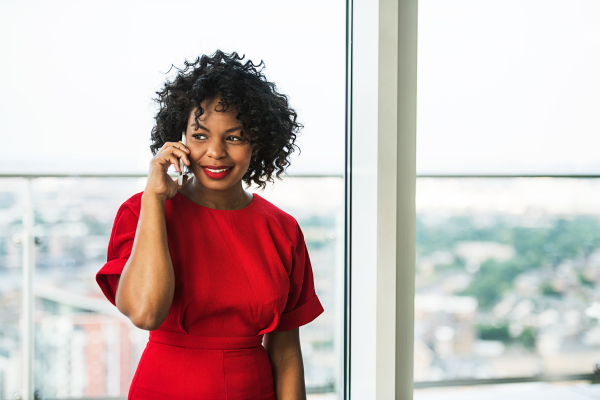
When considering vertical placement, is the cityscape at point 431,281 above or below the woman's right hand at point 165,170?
below

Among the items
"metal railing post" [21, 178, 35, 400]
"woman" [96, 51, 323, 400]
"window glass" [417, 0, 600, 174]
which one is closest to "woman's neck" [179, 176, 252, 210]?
"woman" [96, 51, 323, 400]

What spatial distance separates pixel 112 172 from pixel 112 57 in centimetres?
48

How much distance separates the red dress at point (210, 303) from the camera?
0.82 meters

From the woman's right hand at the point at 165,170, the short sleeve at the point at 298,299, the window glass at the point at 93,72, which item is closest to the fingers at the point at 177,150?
the woman's right hand at the point at 165,170

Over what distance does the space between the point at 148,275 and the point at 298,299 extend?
0.39 meters

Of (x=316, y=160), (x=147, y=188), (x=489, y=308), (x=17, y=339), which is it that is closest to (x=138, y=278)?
(x=147, y=188)

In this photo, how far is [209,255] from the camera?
86cm

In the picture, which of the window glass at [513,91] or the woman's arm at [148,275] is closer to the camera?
the woman's arm at [148,275]

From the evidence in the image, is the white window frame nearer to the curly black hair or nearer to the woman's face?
the curly black hair

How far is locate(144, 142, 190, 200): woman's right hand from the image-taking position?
790 mm

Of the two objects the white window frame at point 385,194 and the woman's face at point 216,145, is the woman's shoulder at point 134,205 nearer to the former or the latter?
the woman's face at point 216,145

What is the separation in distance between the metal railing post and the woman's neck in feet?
3.72

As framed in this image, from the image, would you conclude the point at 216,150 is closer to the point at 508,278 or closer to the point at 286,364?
the point at 286,364

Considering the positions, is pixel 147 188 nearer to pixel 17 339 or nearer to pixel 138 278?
pixel 138 278
